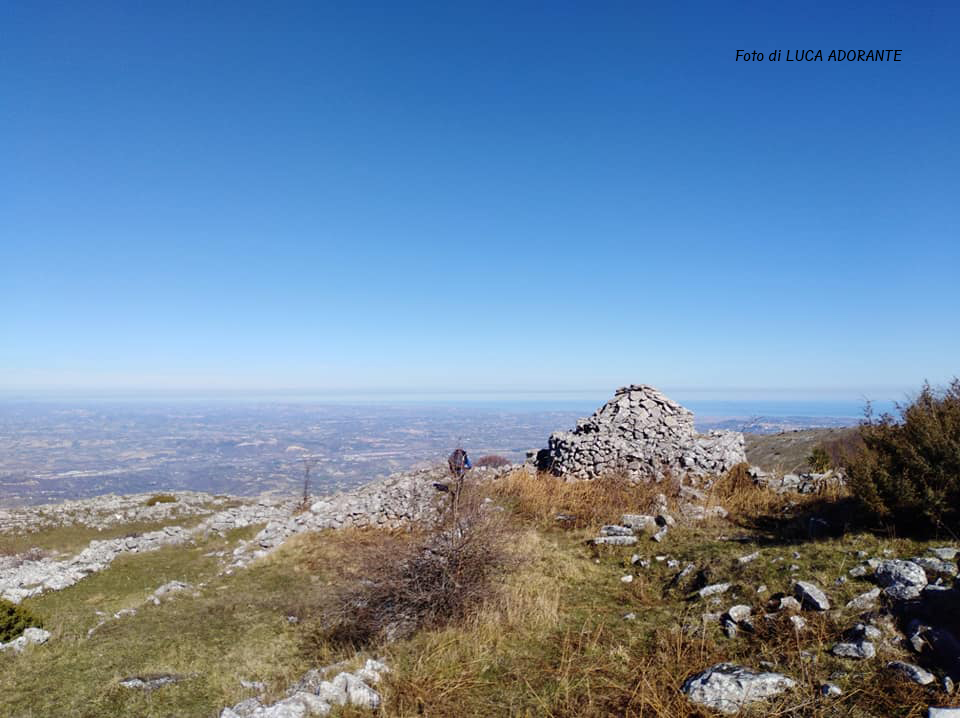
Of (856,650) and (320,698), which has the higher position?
(856,650)

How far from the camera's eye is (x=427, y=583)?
7.65m

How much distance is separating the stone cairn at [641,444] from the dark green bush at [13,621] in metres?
12.8

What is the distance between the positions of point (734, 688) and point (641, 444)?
1240 cm

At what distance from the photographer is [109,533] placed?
2044cm

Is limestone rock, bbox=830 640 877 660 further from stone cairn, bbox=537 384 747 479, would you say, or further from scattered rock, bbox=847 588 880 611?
stone cairn, bbox=537 384 747 479

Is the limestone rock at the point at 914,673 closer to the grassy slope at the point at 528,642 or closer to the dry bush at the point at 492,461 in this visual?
the grassy slope at the point at 528,642

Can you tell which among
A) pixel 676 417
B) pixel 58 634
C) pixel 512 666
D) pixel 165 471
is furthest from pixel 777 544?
pixel 165 471

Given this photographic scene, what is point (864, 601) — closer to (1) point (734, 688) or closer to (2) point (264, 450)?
(1) point (734, 688)

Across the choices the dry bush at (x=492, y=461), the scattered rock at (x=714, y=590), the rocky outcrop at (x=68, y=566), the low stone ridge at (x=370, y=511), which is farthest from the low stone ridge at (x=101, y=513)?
the scattered rock at (x=714, y=590)

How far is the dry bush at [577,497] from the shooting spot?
12.9 metres

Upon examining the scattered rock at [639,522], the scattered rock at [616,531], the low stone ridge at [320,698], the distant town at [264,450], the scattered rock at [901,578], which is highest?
the scattered rock at [901,578]

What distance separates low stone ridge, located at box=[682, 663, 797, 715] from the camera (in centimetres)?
452

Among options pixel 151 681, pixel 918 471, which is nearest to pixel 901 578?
pixel 918 471

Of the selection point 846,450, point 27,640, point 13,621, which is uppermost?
point 846,450
